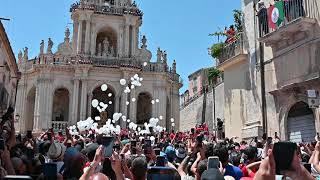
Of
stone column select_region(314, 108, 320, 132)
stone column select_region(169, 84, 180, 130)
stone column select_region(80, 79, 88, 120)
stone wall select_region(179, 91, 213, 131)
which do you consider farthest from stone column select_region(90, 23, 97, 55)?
stone column select_region(314, 108, 320, 132)

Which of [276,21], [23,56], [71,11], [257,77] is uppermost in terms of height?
[71,11]

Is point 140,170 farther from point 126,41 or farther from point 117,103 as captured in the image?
point 126,41

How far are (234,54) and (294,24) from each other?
19.4 ft

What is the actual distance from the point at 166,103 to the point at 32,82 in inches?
558

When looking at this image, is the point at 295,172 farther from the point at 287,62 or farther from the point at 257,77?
the point at 257,77

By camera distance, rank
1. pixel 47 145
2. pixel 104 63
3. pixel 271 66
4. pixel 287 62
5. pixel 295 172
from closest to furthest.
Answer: pixel 295 172 < pixel 47 145 < pixel 287 62 < pixel 271 66 < pixel 104 63

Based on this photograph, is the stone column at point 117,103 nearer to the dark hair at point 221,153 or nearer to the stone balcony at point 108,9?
the stone balcony at point 108,9

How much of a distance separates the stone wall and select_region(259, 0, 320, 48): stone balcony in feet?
61.9

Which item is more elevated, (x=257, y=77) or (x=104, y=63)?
(x=104, y=63)

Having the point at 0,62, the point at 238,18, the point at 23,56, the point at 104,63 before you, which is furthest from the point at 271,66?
the point at 23,56

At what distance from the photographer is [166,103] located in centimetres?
4050

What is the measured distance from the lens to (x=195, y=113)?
42.5m

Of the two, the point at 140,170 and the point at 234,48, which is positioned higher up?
the point at 234,48

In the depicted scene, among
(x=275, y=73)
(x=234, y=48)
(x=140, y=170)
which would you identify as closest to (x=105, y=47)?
(x=234, y=48)
